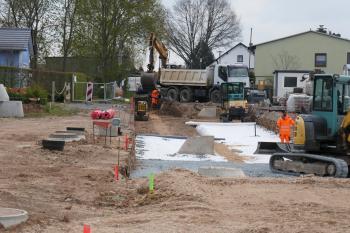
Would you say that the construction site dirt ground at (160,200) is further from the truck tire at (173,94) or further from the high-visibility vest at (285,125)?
the truck tire at (173,94)

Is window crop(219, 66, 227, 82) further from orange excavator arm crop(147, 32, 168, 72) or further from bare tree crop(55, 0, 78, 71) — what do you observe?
bare tree crop(55, 0, 78, 71)

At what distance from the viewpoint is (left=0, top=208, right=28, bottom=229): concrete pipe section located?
7.14 m

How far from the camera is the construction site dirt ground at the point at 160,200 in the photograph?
7.82 meters

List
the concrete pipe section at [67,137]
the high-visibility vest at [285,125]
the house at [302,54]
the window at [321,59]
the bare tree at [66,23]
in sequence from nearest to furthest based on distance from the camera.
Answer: the concrete pipe section at [67,137] → the high-visibility vest at [285,125] → the bare tree at [66,23] → the house at [302,54] → the window at [321,59]

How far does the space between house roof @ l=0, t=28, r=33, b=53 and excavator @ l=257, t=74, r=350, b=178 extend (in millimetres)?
27243

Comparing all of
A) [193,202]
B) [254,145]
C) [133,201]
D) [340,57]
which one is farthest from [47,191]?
[340,57]

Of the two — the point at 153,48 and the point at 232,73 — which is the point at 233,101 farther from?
the point at 232,73

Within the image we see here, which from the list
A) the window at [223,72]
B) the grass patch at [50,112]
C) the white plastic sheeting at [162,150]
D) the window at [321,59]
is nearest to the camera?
the white plastic sheeting at [162,150]

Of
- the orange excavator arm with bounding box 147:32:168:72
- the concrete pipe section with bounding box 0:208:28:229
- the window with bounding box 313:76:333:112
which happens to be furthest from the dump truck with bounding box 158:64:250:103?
the concrete pipe section with bounding box 0:208:28:229

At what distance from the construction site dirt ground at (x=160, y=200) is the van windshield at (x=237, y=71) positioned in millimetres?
30778

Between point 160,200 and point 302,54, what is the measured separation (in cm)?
6594

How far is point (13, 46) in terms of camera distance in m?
39.3

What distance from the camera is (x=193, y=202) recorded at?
9195 millimetres

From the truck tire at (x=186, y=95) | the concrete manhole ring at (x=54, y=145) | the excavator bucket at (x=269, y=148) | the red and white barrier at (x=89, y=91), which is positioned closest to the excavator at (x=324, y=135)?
the excavator bucket at (x=269, y=148)
